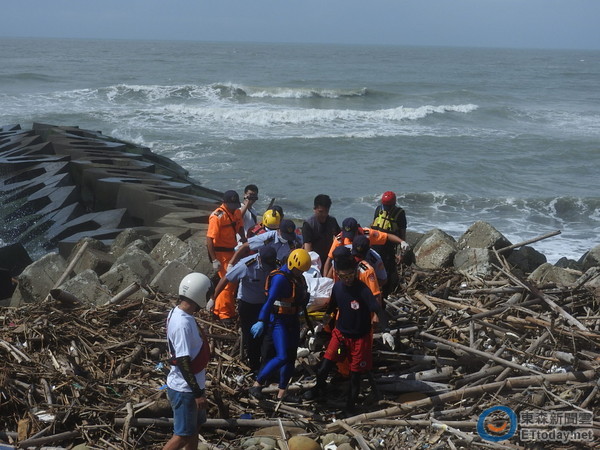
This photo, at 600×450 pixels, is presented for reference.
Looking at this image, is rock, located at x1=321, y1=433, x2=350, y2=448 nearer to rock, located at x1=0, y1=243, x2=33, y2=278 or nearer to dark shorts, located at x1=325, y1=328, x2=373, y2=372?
dark shorts, located at x1=325, y1=328, x2=373, y2=372

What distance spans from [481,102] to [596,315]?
44361mm

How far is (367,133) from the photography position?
120 ft

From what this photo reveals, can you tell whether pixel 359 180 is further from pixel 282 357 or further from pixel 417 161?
pixel 282 357

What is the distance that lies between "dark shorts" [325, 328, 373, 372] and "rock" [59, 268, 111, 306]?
3.52 meters

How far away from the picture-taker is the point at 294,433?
6484 mm

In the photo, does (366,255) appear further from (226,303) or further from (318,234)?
(226,303)

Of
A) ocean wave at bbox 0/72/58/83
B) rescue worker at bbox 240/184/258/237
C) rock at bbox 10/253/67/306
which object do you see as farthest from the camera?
ocean wave at bbox 0/72/58/83

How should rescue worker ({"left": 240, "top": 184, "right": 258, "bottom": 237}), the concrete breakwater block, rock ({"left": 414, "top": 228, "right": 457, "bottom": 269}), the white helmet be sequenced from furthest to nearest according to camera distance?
the concrete breakwater block < rock ({"left": 414, "top": 228, "right": 457, "bottom": 269}) < rescue worker ({"left": 240, "top": 184, "right": 258, "bottom": 237}) < the white helmet

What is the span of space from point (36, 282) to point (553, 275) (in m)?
7.47

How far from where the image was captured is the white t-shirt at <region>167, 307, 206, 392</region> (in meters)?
5.58

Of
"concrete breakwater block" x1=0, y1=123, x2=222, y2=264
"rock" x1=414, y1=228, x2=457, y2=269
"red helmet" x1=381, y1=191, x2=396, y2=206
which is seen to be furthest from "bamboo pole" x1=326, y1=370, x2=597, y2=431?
"concrete breakwater block" x1=0, y1=123, x2=222, y2=264

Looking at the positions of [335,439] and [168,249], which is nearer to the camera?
[335,439]

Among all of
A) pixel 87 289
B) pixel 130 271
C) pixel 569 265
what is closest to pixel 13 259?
pixel 130 271

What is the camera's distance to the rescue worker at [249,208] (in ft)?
31.5
